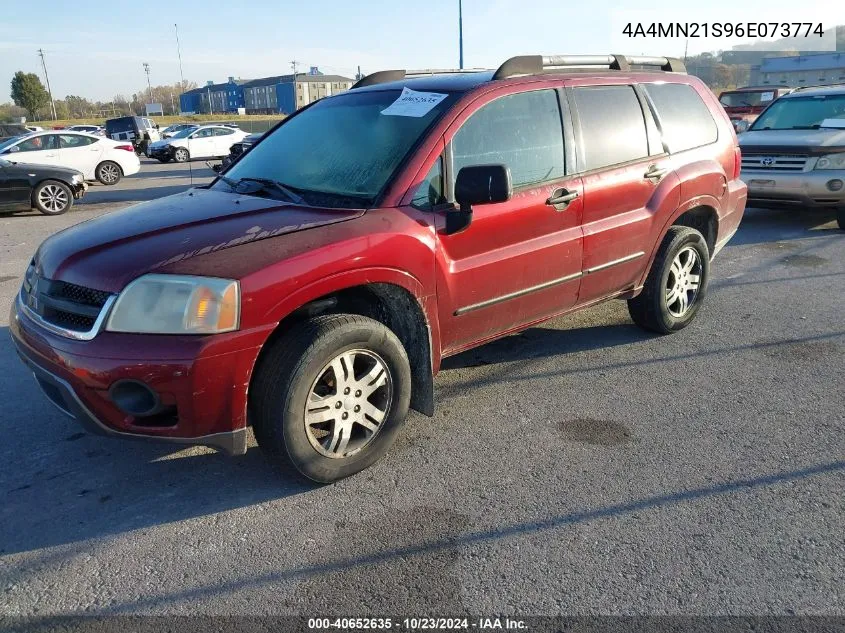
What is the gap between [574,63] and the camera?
441 cm

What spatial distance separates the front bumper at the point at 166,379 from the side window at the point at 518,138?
1.57 metres

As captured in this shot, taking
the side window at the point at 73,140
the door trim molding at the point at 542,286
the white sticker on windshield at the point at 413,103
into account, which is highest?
the white sticker on windshield at the point at 413,103

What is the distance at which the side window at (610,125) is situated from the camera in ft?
13.8

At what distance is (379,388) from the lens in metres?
3.31

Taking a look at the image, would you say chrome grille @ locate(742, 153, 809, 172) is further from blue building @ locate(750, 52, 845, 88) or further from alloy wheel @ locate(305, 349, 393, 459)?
blue building @ locate(750, 52, 845, 88)

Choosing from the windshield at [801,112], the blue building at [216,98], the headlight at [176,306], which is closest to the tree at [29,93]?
the blue building at [216,98]

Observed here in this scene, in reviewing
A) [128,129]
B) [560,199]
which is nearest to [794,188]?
[560,199]

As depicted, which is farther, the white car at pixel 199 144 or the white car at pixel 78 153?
the white car at pixel 199 144

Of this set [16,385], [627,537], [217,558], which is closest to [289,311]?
[217,558]

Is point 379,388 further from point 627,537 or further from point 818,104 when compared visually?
point 818,104

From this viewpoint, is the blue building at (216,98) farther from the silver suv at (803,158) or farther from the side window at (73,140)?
the silver suv at (803,158)

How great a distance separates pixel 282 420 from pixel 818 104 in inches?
392

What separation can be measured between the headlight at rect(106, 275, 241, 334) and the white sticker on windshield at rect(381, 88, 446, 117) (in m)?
1.52

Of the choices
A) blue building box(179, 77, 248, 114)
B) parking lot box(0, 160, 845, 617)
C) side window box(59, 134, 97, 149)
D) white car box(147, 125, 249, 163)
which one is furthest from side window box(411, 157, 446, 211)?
blue building box(179, 77, 248, 114)
